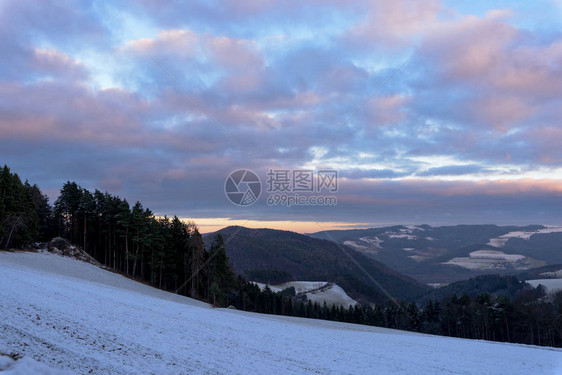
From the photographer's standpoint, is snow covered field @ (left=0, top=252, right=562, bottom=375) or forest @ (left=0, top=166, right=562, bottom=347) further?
forest @ (left=0, top=166, right=562, bottom=347)

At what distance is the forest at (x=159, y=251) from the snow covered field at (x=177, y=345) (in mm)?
30138

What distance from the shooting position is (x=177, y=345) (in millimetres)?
19719

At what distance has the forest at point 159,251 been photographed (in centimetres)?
6003

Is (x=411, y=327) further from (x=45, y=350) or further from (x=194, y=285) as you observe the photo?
(x=45, y=350)

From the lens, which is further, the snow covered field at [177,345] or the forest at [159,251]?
the forest at [159,251]

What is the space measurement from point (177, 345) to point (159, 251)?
4793cm

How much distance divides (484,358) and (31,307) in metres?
32.4

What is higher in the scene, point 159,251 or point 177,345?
point 159,251

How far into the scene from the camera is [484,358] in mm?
27984

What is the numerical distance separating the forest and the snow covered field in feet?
98.9

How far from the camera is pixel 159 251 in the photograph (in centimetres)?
6462

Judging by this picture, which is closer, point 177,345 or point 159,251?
point 177,345

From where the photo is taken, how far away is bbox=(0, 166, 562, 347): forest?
2363 inches

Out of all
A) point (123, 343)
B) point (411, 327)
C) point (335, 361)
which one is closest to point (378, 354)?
point (335, 361)
